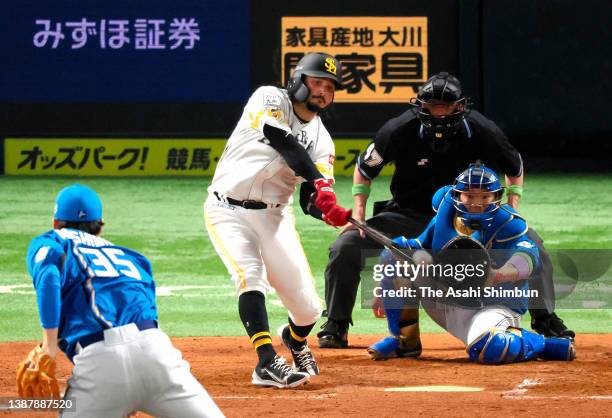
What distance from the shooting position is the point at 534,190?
17.6m

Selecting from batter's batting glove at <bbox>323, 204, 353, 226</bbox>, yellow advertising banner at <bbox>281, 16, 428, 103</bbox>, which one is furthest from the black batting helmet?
yellow advertising banner at <bbox>281, 16, 428, 103</bbox>

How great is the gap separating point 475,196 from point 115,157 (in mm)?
11802

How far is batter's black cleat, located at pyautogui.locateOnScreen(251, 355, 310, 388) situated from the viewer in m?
7.23

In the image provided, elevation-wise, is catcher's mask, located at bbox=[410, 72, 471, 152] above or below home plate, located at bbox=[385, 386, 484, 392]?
above

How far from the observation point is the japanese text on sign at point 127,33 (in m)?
18.7

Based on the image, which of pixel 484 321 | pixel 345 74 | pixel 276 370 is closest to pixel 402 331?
pixel 484 321

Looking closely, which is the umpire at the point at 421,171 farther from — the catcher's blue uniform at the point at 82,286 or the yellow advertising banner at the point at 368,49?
the yellow advertising banner at the point at 368,49

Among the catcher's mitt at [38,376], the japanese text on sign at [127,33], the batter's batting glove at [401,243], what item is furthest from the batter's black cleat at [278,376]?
the japanese text on sign at [127,33]

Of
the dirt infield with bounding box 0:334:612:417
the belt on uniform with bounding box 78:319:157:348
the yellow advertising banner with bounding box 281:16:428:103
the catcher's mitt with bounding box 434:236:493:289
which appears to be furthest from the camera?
the yellow advertising banner with bounding box 281:16:428:103

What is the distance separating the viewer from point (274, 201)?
7672mm

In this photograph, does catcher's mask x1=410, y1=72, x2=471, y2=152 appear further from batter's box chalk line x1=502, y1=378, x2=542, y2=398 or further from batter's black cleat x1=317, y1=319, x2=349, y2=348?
batter's box chalk line x1=502, y1=378, x2=542, y2=398

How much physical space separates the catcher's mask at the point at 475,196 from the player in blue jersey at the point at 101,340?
3165 mm

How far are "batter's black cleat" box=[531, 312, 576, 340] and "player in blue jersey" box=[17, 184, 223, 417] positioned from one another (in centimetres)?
395

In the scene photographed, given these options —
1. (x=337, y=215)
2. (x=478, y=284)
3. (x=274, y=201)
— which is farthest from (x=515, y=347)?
(x=274, y=201)
